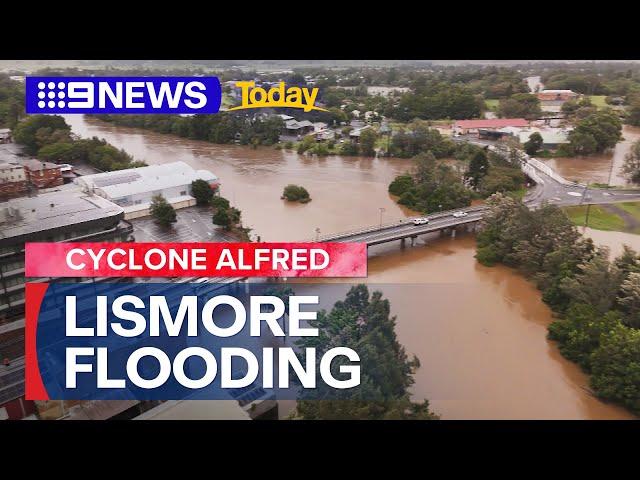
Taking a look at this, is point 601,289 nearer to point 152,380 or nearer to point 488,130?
point 152,380

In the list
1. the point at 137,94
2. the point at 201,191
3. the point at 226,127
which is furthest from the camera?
the point at 226,127

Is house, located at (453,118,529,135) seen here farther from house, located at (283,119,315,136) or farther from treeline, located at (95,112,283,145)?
treeline, located at (95,112,283,145)

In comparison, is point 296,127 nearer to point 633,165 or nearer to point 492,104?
point 492,104

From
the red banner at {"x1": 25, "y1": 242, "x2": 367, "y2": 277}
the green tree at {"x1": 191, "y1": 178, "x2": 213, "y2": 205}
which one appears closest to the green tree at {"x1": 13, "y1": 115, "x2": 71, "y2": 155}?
the green tree at {"x1": 191, "y1": 178, "x2": 213, "y2": 205}

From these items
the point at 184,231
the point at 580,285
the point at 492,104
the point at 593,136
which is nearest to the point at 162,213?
the point at 184,231

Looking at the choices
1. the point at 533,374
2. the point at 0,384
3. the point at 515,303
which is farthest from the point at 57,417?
the point at 515,303
